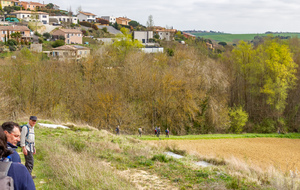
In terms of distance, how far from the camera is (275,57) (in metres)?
34.7

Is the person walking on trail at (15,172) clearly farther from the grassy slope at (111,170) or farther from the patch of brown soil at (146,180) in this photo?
the patch of brown soil at (146,180)

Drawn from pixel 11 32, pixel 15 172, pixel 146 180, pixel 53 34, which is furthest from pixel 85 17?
pixel 15 172

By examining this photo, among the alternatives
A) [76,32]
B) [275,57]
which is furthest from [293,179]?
[76,32]

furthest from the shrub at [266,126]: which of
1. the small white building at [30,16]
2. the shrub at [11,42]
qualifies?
the small white building at [30,16]

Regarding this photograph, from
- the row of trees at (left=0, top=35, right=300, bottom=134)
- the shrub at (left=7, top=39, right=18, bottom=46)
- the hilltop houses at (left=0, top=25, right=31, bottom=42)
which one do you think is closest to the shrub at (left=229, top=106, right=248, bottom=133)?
the row of trees at (left=0, top=35, right=300, bottom=134)

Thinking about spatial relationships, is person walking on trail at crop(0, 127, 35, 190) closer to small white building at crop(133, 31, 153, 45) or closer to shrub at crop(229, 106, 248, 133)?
shrub at crop(229, 106, 248, 133)

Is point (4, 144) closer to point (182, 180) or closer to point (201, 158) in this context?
point (182, 180)

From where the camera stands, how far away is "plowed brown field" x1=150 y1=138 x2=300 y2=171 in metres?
20.8

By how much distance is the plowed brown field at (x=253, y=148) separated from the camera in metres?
20.8

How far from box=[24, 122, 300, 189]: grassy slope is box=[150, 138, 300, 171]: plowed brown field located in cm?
960

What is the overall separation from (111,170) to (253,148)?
65.0 ft

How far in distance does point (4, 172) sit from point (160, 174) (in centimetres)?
673

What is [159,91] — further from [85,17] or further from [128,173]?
[85,17]

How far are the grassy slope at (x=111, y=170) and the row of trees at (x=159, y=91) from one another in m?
16.0
